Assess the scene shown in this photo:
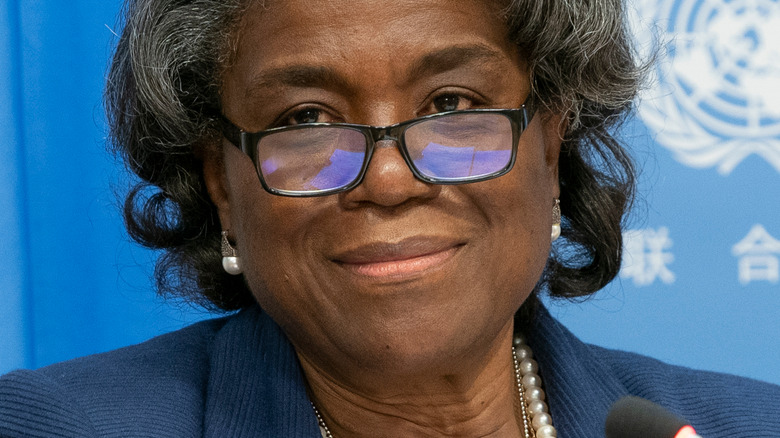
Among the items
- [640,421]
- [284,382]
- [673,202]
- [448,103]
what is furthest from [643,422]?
[673,202]

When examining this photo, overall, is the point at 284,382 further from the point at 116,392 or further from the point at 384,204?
the point at 384,204

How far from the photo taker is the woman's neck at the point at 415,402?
1737 millimetres

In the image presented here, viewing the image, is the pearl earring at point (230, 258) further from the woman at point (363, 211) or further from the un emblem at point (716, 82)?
the un emblem at point (716, 82)

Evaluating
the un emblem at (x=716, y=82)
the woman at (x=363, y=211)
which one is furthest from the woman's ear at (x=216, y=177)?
the un emblem at (x=716, y=82)

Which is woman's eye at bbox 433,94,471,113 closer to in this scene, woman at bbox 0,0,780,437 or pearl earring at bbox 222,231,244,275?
woman at bbox 0,0,780,437

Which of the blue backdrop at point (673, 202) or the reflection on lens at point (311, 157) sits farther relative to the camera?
the blue backdrop at point (673, 202)

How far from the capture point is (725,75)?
2.44 metres

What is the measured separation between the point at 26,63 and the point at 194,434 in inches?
40.3

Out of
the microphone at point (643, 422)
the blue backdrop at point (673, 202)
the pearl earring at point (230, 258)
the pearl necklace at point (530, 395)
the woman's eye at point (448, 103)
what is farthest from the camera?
the blue backdrop at point (673, 202)

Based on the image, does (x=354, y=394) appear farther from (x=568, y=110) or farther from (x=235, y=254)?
(x=568, y=110)

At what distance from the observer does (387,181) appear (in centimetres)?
150

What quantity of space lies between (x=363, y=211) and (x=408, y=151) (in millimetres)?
119

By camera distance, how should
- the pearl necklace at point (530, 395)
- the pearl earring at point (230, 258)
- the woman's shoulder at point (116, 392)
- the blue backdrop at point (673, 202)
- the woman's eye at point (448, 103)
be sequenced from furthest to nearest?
the blue backdrop at point (673, 202), the pearl necklace at point (530, 395), the pearl earring at point (230, 258), the woman's eye at point (448, 103), the woman's shoulder at point (116, 392)

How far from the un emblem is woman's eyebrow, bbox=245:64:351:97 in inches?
43.9
